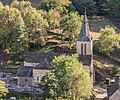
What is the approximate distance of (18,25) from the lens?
74.3 metres

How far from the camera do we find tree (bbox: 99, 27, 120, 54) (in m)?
74.1

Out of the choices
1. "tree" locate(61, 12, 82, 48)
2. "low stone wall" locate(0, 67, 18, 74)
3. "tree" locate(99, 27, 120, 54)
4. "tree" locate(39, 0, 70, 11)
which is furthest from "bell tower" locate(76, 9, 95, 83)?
"tree" locate(39, 0, 70, 11)

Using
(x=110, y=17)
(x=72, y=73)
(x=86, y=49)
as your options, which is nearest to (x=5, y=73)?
(x=86, y=49)

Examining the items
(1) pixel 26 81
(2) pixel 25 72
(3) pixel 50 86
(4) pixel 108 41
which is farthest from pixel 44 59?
(4) pixel 108 41

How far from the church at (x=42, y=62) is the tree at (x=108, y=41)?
28.3 feet

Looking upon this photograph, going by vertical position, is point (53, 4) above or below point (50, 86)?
above

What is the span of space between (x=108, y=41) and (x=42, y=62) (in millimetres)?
15344

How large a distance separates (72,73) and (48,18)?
3156cm

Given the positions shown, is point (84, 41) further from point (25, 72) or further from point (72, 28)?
point (25, 72)

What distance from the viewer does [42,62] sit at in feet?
213

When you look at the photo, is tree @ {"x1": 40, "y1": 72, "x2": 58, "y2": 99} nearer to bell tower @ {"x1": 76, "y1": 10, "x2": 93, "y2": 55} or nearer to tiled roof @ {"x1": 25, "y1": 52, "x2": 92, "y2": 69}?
tiled roof @ {"x1": 25, "y1": 52, "x2": 92, "y2": 69}

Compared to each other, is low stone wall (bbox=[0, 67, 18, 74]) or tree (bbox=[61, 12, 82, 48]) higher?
tree (bbox=[61, 12, 82, 48])

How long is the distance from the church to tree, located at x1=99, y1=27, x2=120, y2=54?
28.3 ft

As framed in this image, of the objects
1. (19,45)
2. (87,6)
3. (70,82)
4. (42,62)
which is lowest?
(70,82)
